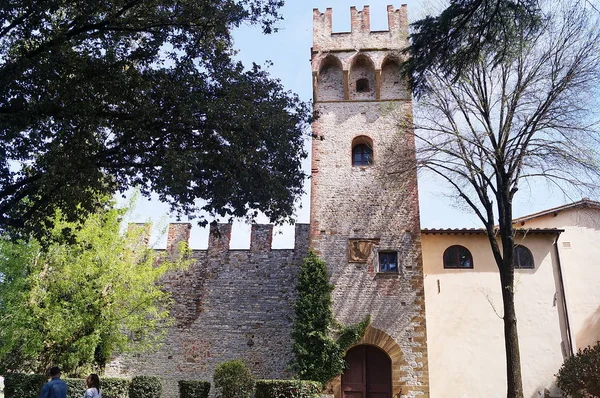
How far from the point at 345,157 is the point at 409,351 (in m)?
6.58

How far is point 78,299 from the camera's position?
14500mm

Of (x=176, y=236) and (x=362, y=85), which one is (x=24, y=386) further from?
(x=362, y=85)

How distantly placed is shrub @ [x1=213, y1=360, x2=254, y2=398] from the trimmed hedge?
818mm

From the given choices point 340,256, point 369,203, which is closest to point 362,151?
point 369,203

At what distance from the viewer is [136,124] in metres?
9.41

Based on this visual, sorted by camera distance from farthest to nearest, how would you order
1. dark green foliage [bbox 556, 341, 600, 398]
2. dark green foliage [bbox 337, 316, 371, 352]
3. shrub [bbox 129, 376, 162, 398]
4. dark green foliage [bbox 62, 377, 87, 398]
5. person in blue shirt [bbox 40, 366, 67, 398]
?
shrub [bbox 129, 376, 162, 398] < dark green foliage [bbox 337, 316, 371, 352] < dark green foliage [bbox 62, 377, 87, 398] < dark green foliage [bbox 556, 341, 600, 398] < person in blue shirt [bbox 40, 366, 67, 398]

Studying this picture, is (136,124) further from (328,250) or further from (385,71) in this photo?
(385,71)

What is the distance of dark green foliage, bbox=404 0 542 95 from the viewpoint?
24.0 ft

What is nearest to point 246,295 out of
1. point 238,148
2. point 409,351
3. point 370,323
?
point 370,323

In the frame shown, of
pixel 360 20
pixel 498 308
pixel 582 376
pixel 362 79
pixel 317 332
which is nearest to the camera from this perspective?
pixel 582 376

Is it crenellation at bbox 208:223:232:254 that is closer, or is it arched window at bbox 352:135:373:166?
arched window at bbox 352:135:373:166

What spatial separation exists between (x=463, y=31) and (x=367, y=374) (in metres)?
10.4

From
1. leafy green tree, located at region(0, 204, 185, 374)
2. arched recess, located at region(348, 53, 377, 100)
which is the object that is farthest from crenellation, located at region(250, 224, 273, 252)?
arched recess, located at region(348, 53, 377, 100)

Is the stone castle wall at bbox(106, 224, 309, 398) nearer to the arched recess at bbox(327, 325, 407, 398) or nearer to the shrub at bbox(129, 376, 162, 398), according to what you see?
the shrub at bbox(129, 376, 162, 398)
